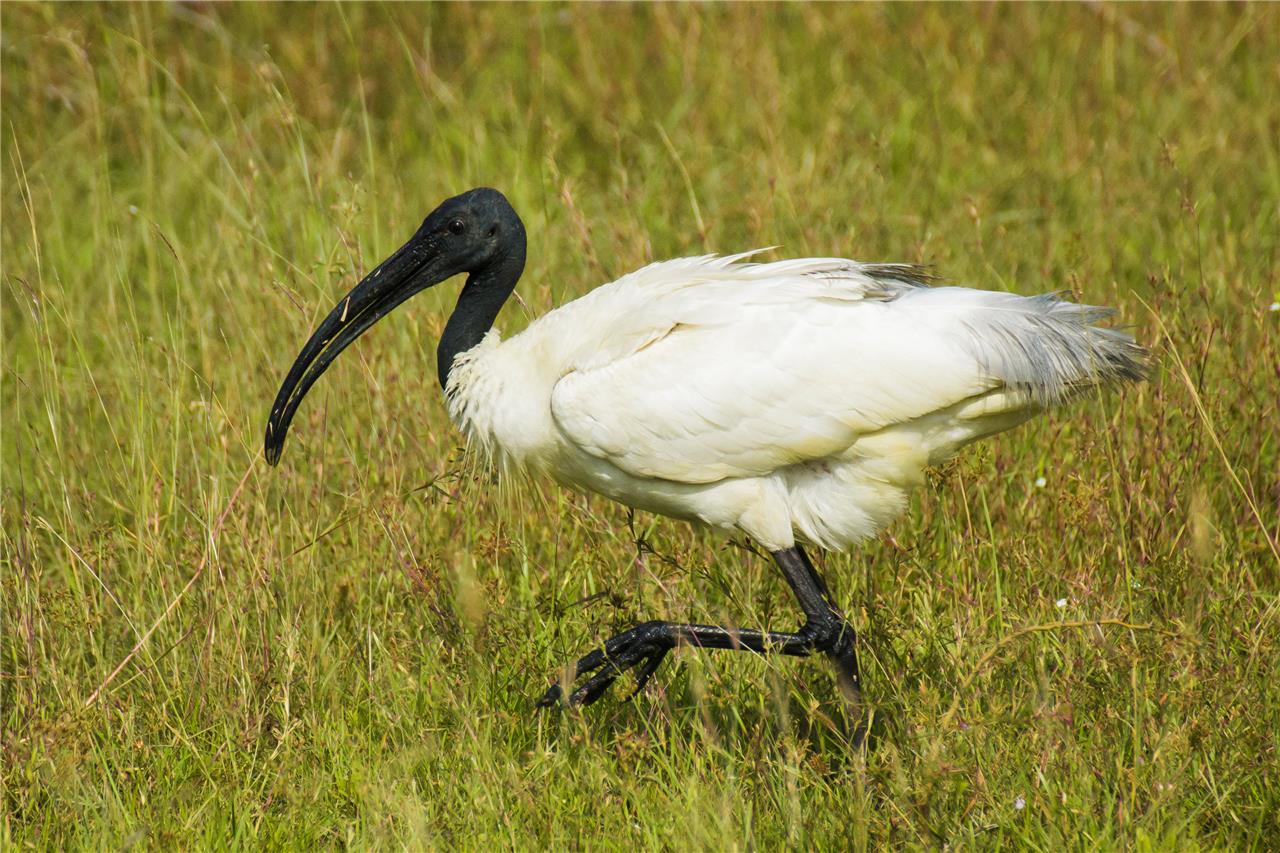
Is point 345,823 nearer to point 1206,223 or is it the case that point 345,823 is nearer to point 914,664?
point 914,664

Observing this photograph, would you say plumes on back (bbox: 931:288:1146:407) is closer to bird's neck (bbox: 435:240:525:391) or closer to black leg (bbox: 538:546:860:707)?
black leg (bbox: 538:546:860:707)

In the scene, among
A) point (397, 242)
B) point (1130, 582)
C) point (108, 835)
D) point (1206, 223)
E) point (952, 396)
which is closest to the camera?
point (108, 835)

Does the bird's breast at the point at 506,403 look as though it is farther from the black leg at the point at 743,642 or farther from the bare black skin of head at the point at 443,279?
the black leg at the point at 743,642

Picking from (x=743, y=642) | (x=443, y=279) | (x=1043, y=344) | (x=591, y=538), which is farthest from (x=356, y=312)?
(x=1043, y=344)

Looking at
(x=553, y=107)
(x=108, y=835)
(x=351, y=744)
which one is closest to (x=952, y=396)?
(x=351, y=744)

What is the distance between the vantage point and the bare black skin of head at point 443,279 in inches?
Result: 152

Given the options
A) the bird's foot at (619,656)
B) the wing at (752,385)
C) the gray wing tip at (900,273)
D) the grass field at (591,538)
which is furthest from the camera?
the gray wing tip at (900,273)

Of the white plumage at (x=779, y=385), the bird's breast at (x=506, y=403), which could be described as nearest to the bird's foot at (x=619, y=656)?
the white plumage at (x=779, y=385)

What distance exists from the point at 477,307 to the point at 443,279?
117 millimetres

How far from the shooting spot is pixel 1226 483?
14.1 ft

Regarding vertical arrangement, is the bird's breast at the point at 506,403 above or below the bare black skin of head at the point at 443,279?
below

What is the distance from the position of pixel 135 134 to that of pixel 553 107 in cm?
194

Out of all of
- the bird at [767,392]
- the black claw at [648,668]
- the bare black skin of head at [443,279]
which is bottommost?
the black claw at [648,668]

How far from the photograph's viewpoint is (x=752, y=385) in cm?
345
